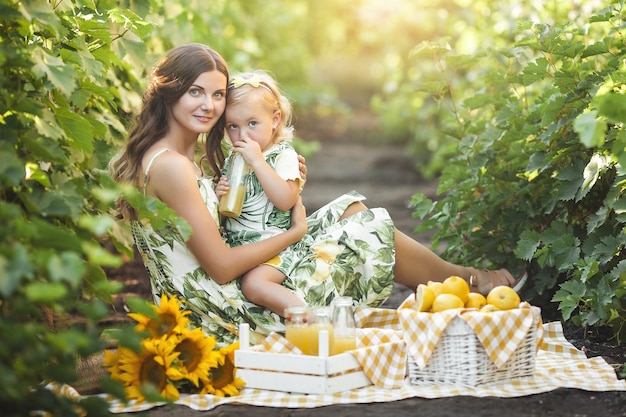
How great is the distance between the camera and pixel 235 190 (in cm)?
328

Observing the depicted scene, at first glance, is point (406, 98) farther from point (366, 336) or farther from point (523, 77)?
point (366, 336)

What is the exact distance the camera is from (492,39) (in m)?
6.87

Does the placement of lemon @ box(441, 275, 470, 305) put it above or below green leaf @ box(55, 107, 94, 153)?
below

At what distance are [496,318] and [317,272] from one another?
0.79 metres

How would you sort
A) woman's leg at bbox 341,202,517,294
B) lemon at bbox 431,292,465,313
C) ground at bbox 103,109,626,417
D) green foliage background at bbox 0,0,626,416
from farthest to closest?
woman's leg at bbox 341,202,517,294, lemon at bbox 431,292,465,313, ground at bbox 103,109,626,417, green foliage background at bbox 0,0,626,416

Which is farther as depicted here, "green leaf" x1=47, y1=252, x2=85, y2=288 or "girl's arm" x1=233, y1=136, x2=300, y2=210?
"girl's arm" x1=233, y1=136, x2=300, y2=210

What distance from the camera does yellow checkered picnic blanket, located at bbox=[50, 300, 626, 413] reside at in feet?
8.78

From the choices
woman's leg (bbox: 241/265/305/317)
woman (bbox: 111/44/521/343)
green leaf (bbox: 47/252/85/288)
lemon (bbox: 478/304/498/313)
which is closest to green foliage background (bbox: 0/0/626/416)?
green leaf (bbox: 47/252/85/288)

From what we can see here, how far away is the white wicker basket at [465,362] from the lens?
2.75 metres

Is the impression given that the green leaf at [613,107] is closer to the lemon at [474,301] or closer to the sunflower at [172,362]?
the lemon at [474,301]

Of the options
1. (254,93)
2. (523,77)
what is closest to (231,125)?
(254,93)

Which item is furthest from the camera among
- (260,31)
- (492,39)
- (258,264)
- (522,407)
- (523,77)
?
(260,31)

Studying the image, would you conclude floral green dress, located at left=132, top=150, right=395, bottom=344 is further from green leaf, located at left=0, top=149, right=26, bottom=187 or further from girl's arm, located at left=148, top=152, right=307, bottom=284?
green leaf, located at left=0, top=149, right=26, bottom=187

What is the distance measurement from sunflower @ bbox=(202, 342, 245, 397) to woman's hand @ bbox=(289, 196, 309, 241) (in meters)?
0.63
